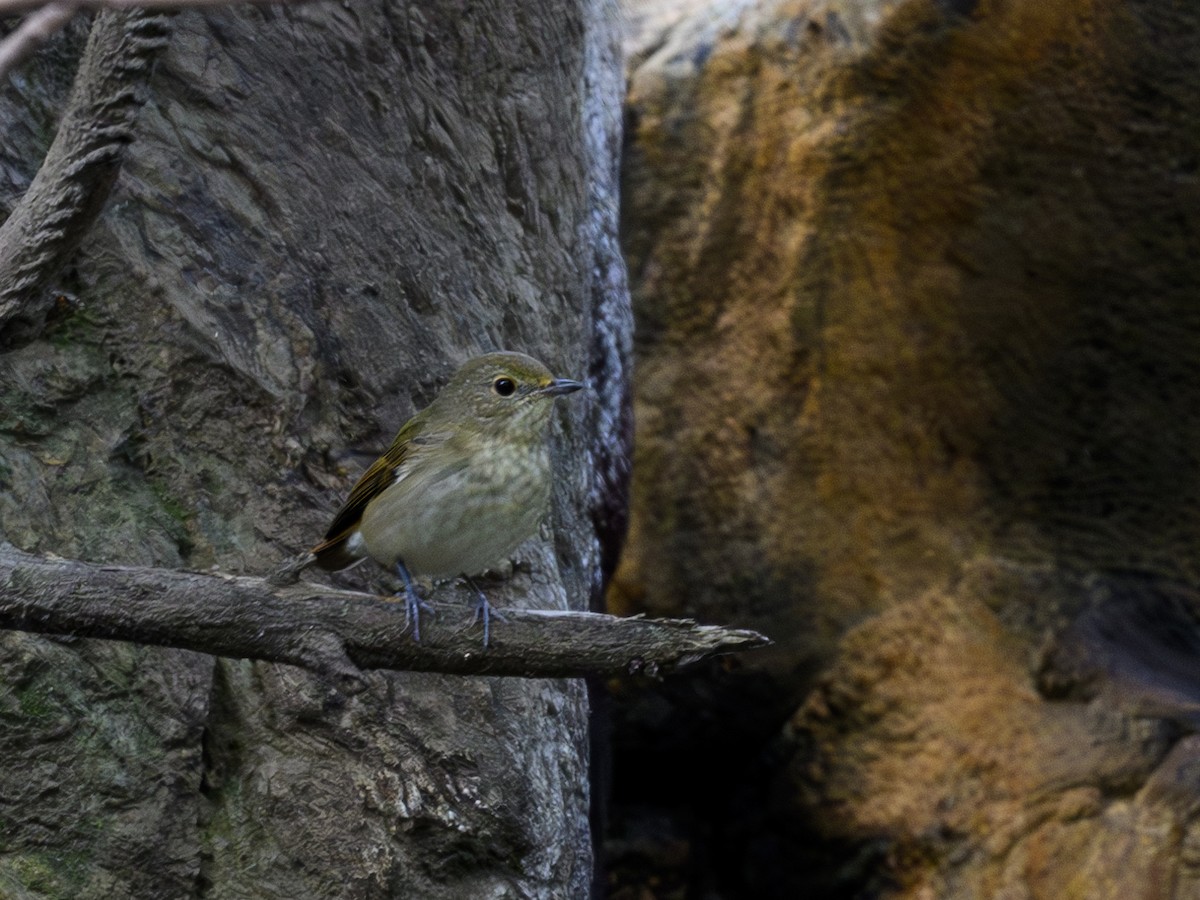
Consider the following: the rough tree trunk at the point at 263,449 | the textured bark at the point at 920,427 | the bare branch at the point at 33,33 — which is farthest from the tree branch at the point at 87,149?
the textured bark at the point at 920,427

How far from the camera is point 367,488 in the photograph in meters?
3.65

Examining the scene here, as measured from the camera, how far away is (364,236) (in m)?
4.15

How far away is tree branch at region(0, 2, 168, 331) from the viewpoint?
9.37 feet

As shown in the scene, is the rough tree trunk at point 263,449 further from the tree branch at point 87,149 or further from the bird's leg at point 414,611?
the bird's leg at point 414,611

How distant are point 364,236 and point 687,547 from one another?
3.65 m

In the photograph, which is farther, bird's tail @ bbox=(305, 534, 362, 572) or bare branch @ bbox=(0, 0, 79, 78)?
bird's tail @ bbox=(305, 534, 362, 572)

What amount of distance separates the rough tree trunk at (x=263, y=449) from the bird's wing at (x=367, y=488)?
0.14m

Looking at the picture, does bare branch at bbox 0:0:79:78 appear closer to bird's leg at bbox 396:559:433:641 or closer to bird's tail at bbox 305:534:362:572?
bird's leg at bbox 396:559:433:641

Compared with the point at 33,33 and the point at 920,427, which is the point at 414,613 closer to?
the point at 33,33

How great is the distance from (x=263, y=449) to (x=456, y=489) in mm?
554

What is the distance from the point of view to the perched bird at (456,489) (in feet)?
11.7

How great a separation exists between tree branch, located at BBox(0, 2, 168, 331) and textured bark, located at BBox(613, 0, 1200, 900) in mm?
4608

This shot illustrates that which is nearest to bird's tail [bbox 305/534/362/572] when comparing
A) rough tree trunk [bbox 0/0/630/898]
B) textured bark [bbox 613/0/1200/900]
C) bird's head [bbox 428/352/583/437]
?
rough tree trunk [bbox 0/0/630/898]

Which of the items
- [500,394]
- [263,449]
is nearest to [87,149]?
[263,449]
